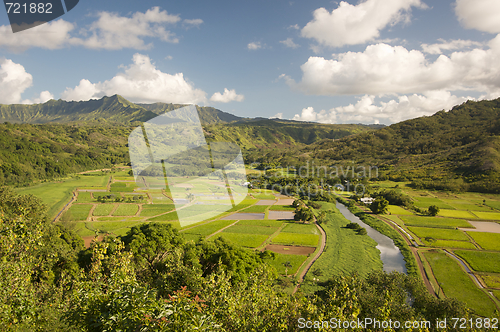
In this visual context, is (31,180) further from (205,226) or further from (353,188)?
(353,188)

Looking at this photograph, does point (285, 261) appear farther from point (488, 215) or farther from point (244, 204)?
point (488, 215)

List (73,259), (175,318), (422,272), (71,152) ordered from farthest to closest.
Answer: (71,152), (422,272), (73,259), (175,318)

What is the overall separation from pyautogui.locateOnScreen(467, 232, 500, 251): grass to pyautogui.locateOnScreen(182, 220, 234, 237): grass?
5820cm

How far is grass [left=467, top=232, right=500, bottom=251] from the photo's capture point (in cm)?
4719

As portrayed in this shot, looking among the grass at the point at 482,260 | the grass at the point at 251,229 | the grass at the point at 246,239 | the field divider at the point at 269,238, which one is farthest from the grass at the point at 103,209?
the grass at the point at 482,260

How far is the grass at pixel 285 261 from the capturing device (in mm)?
40438

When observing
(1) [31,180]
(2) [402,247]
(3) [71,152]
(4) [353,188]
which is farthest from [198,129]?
(3) [71,152]

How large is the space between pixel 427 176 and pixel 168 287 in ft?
457

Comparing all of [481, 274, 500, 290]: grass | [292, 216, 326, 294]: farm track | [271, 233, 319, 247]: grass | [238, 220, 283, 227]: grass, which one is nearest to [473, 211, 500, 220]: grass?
[481, 274, 500, 290]: grass

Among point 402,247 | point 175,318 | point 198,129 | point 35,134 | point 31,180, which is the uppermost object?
point 35,134

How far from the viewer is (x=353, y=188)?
113m

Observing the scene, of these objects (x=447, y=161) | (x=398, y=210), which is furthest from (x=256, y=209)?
(x=447, y=161)

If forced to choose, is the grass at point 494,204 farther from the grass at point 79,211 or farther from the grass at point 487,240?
the grass at point 79,211

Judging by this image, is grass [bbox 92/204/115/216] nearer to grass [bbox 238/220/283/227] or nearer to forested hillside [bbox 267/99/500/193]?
grass [bbox 238/220/283/227]
